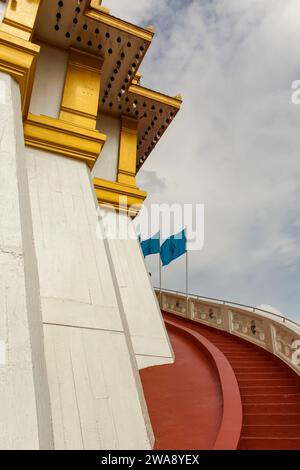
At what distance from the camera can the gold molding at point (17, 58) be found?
425 centimetres

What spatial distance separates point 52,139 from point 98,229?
2098 mm

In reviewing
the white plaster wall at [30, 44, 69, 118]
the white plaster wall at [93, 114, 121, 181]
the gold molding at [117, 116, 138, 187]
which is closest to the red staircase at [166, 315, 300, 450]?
the gold molding at [117, 116, 138, 187]

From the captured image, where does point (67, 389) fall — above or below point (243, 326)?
below

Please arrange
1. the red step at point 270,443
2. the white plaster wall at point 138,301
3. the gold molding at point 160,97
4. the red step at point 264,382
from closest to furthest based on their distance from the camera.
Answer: the red step at point 270,443 → the white plaster wall at point 138,301 → the red step at point 264,382 → the gold molding at point 160,97

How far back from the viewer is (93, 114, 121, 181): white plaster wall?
26.7 ft

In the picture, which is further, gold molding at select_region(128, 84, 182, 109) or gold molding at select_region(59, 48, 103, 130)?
gold molding at select_region(128, 84, 182, 109)

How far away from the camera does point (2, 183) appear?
3.10 metres

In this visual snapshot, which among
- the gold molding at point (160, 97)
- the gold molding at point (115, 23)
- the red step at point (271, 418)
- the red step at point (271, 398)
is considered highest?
the gold molding at point (160, 97)

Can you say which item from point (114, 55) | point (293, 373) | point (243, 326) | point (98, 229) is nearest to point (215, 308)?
point (243, 326)

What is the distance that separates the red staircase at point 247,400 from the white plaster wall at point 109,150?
4.92 meters

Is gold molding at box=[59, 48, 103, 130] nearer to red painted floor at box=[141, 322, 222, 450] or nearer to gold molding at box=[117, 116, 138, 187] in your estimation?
gold molding at box=[117, 116, 138, 187]

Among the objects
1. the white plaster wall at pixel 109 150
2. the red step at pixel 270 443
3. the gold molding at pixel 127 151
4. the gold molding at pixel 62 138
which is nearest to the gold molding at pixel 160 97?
Answer: the gold molding at pixel 127 151

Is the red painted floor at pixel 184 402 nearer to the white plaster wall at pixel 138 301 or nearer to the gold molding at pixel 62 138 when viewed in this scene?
the white plaster wall at pixel 138 301
